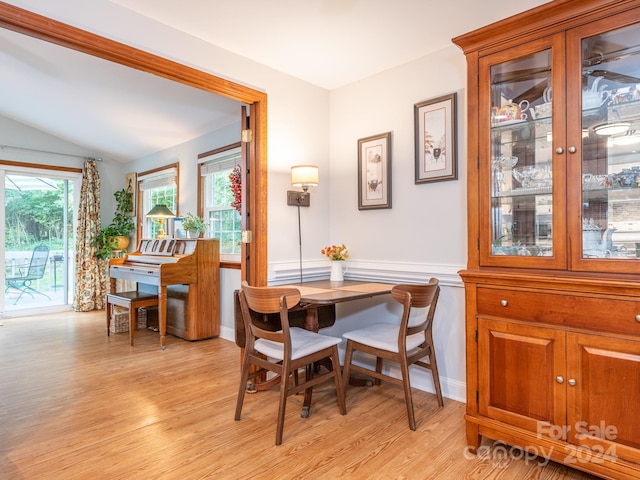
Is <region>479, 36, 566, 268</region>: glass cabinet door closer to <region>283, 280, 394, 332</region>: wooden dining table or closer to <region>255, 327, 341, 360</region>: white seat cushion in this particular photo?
<region>283, 280, 394, 332</region>: wooden dining table

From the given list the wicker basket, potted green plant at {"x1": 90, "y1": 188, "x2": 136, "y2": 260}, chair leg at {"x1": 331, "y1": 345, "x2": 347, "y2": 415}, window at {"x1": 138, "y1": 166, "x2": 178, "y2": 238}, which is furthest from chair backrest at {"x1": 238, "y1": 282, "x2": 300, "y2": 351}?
potted green plant at {"x1": 90, "y1": 188, "x2": 136, "y2": 260}

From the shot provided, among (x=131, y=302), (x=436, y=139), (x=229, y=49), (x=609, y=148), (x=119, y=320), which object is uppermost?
(x=229, y=49)

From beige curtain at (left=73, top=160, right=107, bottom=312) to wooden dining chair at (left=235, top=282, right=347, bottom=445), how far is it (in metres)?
4.61

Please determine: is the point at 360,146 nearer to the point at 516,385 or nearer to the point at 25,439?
the point at 516,385

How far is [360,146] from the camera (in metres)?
3.07

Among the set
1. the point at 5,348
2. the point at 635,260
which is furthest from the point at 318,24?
the point at 5,348

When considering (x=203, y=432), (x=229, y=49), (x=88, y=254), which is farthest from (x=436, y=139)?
(x=88, y=254)

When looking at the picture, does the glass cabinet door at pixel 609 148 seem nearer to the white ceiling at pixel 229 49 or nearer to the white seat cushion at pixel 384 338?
the white ceiling at pixel 229 49

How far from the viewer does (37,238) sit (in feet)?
18.2

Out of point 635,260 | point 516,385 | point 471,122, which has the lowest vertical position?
point 516,385

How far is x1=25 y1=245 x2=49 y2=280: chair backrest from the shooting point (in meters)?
5.49

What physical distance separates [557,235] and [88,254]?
20.3 feet

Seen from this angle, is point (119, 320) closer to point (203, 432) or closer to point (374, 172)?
point (203, 432)

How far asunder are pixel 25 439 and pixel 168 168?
12.7ft
